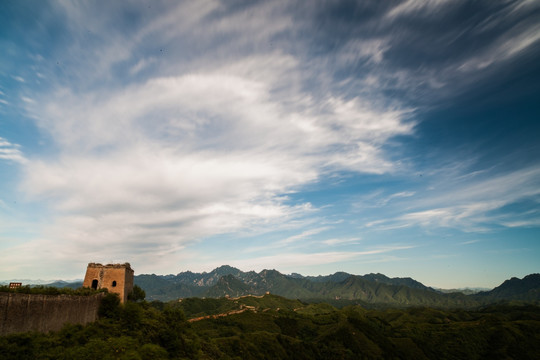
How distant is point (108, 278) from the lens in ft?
170

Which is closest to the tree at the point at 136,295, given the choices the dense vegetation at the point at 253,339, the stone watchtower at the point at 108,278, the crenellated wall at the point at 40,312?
A: the dense vegetation at the point at 253,339

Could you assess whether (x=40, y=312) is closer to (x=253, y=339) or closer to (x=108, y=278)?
(x=108, y=278)

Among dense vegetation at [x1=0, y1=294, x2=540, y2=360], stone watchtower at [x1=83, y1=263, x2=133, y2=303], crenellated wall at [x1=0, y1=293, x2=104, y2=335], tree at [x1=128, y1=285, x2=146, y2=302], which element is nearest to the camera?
crenellated wall at [x1=0, y1=293, x2=104, y2=335]

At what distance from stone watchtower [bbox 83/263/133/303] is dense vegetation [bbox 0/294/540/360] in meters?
3.42

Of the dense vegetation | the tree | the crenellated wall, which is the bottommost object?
the dense vegetation

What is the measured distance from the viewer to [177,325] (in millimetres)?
56406

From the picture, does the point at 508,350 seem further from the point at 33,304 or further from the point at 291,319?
the point at 33,304

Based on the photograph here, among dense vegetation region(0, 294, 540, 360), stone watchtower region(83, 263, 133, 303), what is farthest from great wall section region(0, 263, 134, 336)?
dense vegetation region(0, 294, 540, 360)

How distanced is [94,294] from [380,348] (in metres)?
168

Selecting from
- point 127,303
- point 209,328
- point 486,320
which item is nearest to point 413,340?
point 486,320

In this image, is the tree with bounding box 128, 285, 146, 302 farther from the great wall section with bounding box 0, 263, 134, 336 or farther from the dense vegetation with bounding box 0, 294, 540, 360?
the great wall section with bounding box 0, 263, 134, 336

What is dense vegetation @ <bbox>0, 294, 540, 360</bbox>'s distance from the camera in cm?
3159

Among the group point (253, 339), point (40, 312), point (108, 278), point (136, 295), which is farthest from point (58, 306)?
point (253, 339)

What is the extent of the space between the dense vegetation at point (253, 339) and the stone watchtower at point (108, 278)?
3.42 meters
